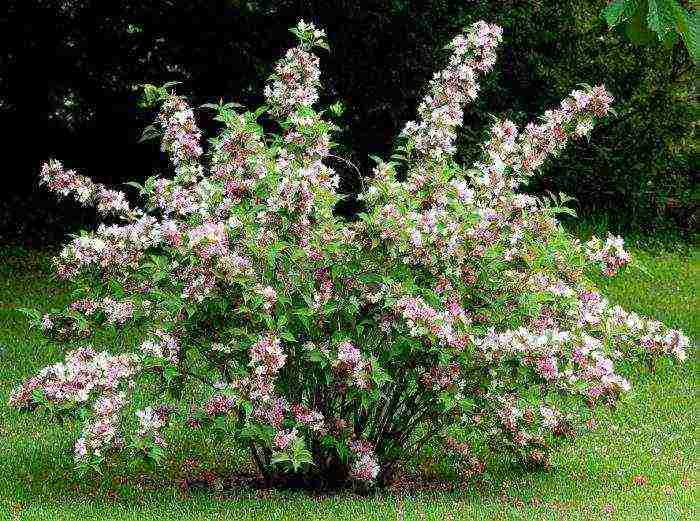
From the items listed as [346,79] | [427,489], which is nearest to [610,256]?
[427,489]

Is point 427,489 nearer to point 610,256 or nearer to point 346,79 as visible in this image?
point 610,256

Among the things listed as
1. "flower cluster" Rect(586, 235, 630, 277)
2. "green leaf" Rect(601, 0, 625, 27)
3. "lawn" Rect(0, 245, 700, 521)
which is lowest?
"lawn" Rect(0, 245, 700, 521)

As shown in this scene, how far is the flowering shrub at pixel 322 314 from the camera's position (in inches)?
203

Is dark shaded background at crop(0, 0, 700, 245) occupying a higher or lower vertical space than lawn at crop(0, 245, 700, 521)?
higher

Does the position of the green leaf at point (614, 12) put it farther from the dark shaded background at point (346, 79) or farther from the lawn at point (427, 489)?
the dark shaded background at point (346, 79)

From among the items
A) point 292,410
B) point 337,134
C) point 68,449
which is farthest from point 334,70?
point 292,410

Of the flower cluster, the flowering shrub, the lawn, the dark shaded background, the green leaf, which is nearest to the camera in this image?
the green leaf

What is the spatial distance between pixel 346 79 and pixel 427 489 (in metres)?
7.11

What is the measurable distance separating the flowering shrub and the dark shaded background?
650 cm

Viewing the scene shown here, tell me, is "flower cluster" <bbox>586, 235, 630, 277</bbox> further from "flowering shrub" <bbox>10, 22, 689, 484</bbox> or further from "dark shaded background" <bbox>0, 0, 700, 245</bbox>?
"dark shaded background" <bbox>0, 0, 700, 245</bbox>

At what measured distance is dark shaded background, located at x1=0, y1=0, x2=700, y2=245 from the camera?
40.4 ft

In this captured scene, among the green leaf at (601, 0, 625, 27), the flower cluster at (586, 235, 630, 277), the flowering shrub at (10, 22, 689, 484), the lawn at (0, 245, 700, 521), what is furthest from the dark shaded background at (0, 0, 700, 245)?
the green leaf at (601, 0, 625, 27)

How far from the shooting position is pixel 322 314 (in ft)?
17.4

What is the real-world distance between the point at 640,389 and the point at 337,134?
513 centimetres
